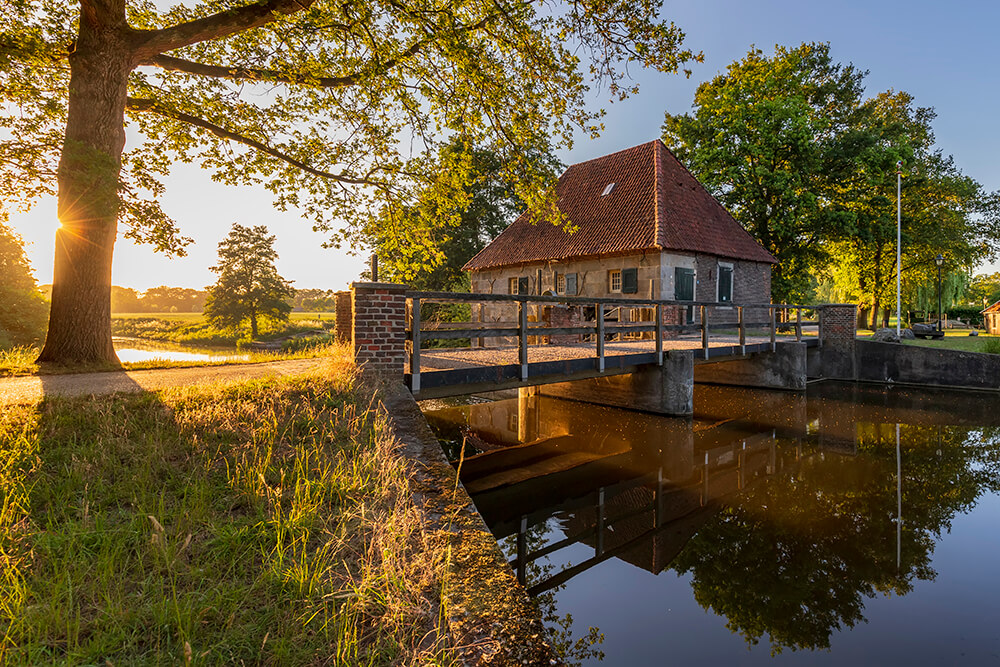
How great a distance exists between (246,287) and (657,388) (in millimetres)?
34652

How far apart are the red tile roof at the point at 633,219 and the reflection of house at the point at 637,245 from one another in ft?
0.18

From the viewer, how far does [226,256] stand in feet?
116

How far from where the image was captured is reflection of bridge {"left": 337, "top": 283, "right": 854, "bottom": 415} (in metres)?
6.09

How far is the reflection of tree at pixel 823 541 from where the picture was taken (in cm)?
392

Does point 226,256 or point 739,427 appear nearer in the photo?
point 739,427

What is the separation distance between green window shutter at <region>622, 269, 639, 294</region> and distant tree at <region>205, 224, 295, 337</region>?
2923 cm

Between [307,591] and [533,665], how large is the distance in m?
1.16

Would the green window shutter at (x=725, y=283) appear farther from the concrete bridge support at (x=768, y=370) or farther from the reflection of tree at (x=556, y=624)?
the reflection of tree at (x=556, y=624)

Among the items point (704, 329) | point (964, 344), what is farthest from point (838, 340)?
point (964, 344)

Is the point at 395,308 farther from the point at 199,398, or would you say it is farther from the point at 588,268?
the point at 588,268

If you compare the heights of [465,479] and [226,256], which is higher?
[226,256]

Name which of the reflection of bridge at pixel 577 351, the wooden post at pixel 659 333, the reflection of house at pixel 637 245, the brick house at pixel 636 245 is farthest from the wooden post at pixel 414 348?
the reflection of house at pixel 637 245

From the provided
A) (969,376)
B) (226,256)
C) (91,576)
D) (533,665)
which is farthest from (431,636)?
(226,256)

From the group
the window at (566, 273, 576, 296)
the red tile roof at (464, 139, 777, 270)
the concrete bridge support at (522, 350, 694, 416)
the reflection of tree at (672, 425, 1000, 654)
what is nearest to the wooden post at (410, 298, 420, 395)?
the reflection of tree at (672, 425, 1000, 654)
